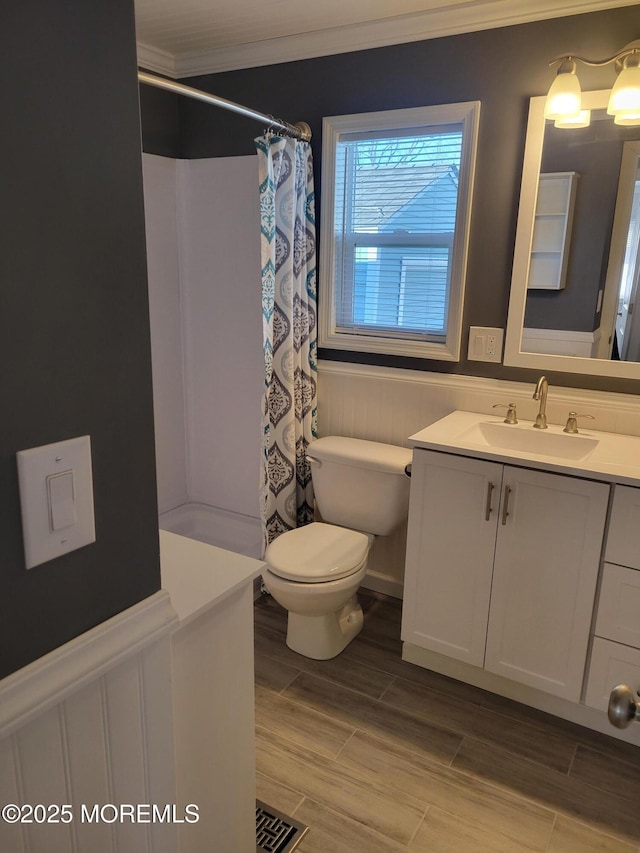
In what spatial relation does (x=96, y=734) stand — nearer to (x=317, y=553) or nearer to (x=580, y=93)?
(x=317, y=553)

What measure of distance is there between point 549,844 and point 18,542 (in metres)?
1.73

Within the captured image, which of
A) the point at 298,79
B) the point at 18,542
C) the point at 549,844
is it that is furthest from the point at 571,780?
the point at 298,79

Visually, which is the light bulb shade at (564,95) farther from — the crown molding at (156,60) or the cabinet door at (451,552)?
the crown molding at (156,60)

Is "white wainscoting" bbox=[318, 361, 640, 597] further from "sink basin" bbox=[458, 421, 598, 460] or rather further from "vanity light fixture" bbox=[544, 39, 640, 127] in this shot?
"vanity light fixture" bbox=[544, 39, 640, 127]

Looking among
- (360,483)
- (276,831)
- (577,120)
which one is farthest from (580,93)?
(276,831)

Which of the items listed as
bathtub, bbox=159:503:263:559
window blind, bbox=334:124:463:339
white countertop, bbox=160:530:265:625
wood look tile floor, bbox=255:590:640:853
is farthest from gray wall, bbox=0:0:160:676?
bathtub, bbox=159:503:263:559

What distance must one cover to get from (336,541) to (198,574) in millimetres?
1316

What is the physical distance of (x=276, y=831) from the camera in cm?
171

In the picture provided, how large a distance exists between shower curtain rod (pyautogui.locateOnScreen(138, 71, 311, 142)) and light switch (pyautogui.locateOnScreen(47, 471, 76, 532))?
1.22 meters

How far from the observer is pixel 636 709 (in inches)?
32.3

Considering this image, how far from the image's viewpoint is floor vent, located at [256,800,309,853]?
5.48ft

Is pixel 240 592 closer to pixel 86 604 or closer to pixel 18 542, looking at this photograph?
pixel 86 604

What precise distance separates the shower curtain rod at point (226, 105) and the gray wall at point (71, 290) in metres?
1.00

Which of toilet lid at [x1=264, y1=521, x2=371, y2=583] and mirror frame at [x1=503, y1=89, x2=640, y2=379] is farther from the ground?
mirror frame at [x1=503, y1=89, x2=640, y2=379]
